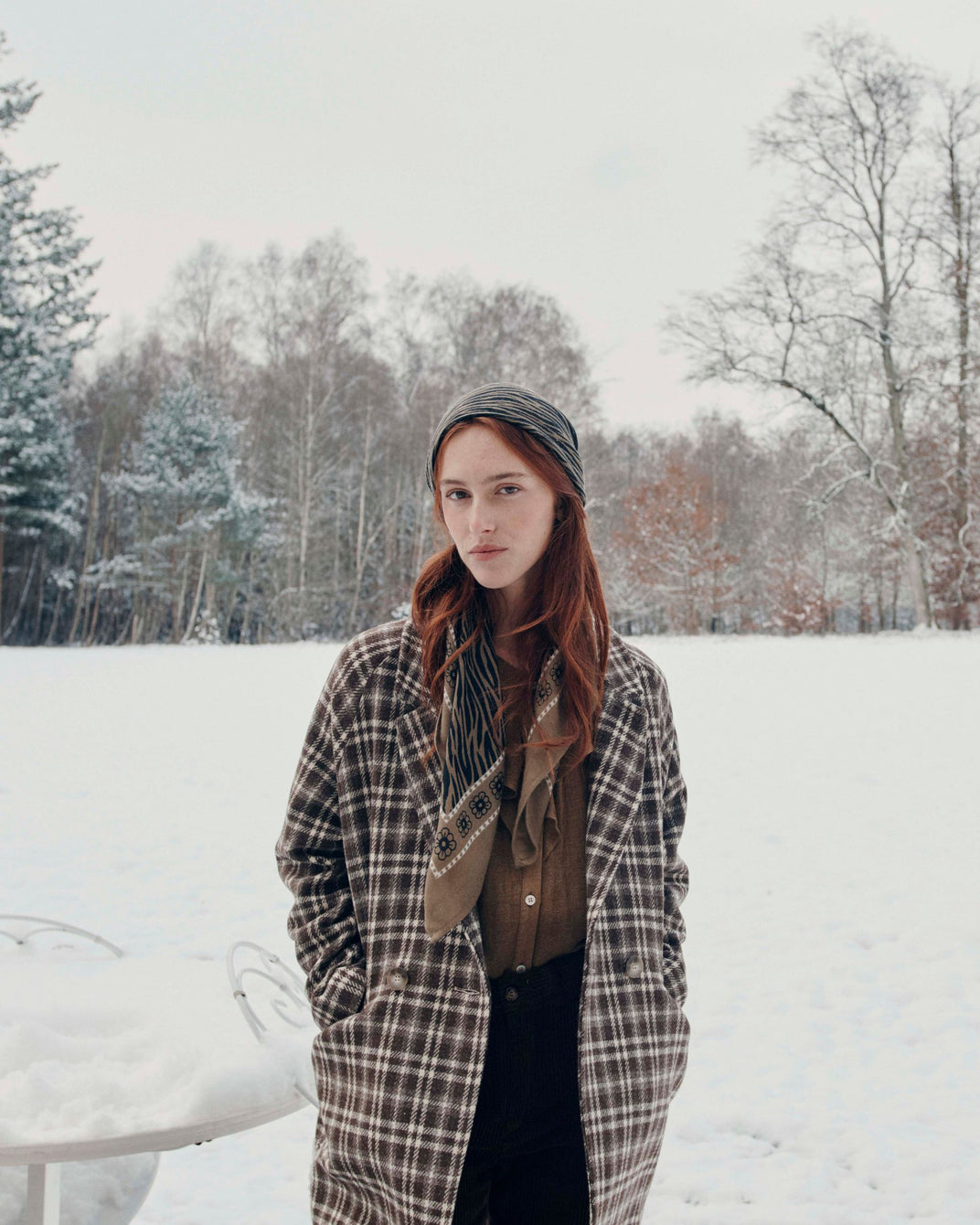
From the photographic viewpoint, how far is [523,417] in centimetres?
125

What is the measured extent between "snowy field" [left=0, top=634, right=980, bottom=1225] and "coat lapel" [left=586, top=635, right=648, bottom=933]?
93cm

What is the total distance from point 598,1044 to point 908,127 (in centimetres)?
1904

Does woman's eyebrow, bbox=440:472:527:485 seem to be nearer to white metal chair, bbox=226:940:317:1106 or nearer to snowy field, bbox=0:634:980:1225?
white metal chair, bbox=226:940:317:1106

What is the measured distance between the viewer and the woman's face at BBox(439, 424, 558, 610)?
4.11ft

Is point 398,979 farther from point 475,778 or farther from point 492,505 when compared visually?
point 492,505

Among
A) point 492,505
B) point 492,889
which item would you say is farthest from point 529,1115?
point 492,505

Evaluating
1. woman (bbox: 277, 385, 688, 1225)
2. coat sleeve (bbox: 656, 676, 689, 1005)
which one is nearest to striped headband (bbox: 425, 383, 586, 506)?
woman (bbox: 277, 385, 688, 1225)

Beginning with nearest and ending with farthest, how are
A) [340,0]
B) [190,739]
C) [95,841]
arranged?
[95,841] → [340,0] → [190,739]

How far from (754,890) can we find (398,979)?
453 cm

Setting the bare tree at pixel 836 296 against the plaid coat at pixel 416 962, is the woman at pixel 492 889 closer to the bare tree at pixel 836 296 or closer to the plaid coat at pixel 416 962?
the plaid coat at pixel 416 962

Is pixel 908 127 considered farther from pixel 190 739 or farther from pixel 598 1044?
pixel 598 1044

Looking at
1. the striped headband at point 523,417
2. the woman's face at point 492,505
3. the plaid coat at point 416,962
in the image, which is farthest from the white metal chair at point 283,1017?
the striped headband at point 523,417

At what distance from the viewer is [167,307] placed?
83.6 ft

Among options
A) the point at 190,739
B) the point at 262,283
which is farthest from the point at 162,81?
the point at 190,739
